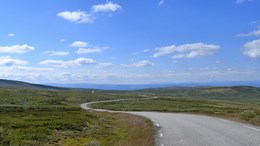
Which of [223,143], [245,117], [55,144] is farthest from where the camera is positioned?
[245,117]

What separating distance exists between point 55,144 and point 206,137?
1215 cm

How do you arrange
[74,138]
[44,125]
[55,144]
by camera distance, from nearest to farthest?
[55,144] < [74,138] < [44,125]

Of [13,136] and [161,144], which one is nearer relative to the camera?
[161,144]

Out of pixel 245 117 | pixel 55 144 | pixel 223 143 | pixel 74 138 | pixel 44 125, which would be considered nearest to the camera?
pixel 223 143

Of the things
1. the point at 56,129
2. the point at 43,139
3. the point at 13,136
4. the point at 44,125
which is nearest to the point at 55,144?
the point at 43,139

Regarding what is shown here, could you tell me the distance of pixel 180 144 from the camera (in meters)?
19.6

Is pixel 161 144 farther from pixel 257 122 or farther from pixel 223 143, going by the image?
pixel 257 122

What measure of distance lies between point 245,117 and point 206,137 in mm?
15595

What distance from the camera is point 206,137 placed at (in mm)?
21750

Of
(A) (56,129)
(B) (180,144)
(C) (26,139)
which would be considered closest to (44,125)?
(A) (56,129)

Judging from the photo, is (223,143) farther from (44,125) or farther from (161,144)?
(44,125)

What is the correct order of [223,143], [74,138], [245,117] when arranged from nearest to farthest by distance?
[223,143]
[74,138]
[245,117]

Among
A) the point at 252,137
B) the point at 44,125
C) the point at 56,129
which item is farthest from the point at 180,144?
the point at 44,125

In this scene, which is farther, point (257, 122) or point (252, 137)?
point (257, 122)
